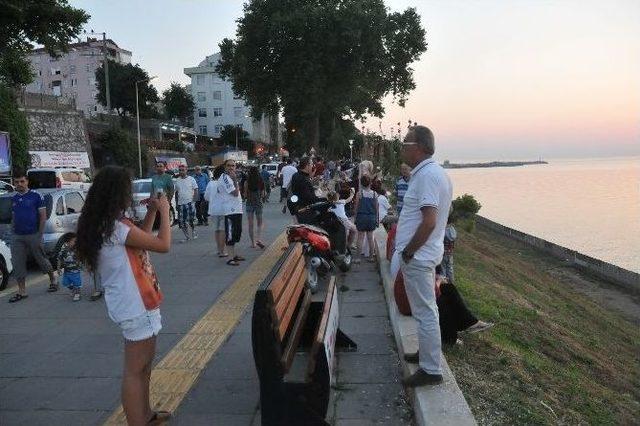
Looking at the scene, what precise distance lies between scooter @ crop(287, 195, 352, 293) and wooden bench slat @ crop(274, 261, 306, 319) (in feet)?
6.54

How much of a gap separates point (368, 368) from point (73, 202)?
8460mm

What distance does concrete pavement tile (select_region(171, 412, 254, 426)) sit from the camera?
154 inches

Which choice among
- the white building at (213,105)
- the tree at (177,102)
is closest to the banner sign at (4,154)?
the tree at (177,102)

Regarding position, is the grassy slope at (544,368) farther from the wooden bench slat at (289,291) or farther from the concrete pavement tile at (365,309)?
the wooden bench slat at (289,291)

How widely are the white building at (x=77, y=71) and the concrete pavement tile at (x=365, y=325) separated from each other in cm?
Answer: 8621

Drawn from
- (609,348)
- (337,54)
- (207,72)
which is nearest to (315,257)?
(609,348)

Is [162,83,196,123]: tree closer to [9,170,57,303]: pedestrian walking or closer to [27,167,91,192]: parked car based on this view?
[27,167,91,192]: parked car

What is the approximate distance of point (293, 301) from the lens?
4.50 meters

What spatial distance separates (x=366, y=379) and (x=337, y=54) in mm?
37898

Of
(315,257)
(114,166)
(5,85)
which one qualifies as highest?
(5,85)

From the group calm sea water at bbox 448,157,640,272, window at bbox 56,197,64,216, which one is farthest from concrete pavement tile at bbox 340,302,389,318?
calm sea water at bbox 448,157,640,272

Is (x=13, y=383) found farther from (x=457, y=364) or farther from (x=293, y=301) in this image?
(x=457, y=364)

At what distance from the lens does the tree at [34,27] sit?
22.0 m

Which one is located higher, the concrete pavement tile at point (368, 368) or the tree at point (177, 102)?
the tree at point (177, 102)
